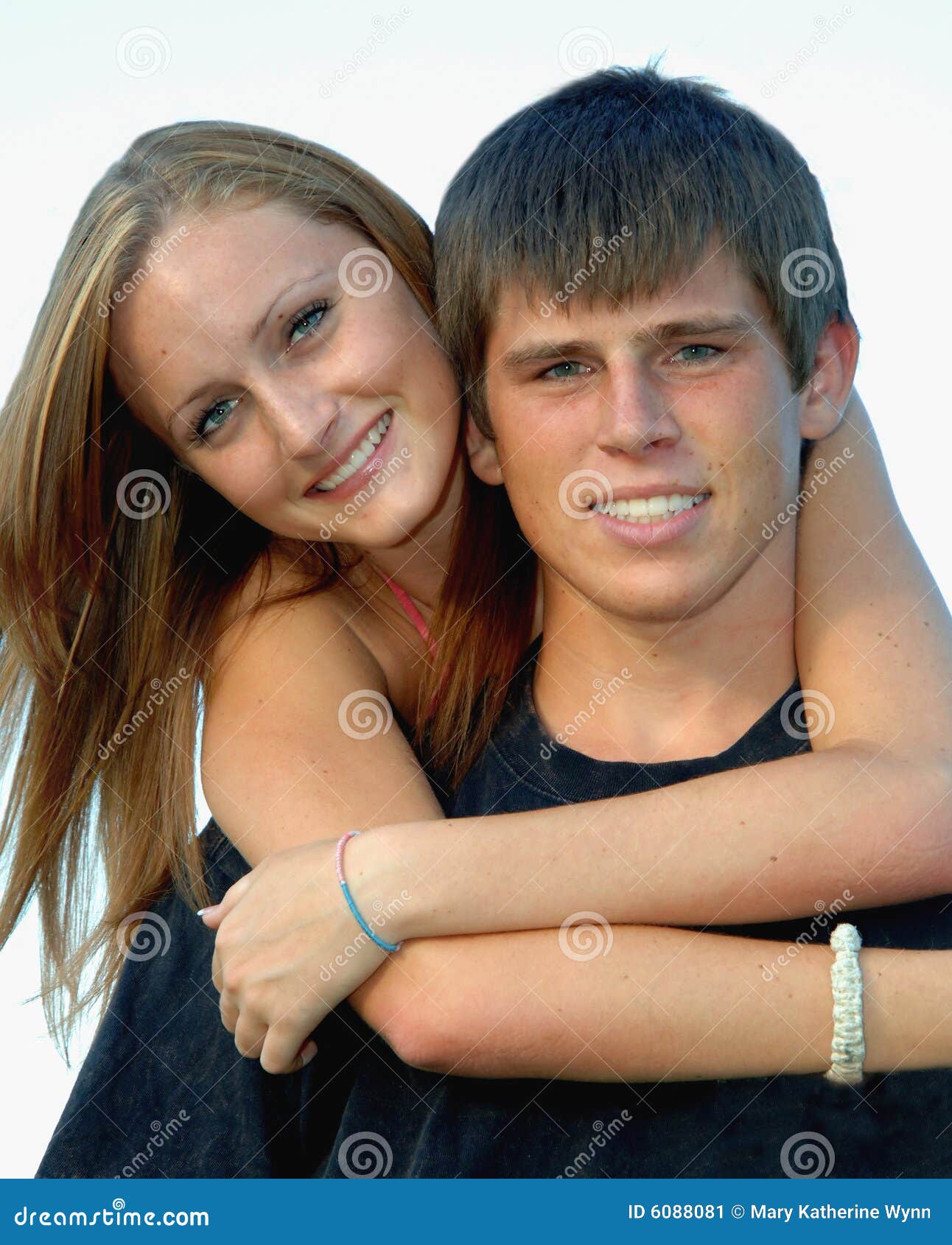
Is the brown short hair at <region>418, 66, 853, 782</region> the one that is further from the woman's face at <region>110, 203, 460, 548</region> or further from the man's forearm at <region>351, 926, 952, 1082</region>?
the man's forearm at <region>351, 926, 952, 1082</region>

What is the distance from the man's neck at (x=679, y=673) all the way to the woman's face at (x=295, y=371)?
42 cm

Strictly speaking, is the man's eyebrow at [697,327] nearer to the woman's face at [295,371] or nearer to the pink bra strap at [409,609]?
the woman's face at [295,371]

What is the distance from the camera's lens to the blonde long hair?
2.83m

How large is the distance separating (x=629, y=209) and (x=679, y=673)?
2.43ft

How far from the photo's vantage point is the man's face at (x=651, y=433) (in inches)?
92.4

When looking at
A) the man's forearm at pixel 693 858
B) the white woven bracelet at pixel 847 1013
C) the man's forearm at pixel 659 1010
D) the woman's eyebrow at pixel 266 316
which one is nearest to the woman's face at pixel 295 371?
the woman's eyebrow at pixel 266 316

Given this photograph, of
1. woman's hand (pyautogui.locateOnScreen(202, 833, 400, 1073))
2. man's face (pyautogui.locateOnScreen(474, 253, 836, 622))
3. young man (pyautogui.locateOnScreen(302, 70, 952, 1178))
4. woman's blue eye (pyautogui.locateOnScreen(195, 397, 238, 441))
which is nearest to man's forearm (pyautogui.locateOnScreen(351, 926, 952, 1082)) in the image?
young man (pyautogui.locateOnScreen(302, 70, 952, 1178))

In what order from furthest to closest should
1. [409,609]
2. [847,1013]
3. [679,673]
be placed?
1. [409,609]
2. [679,673]
3. [847,1013]

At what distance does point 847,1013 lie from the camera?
87.8 inches

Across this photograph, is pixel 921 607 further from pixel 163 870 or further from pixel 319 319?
pixel 163 870

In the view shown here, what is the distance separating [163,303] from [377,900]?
1091mm

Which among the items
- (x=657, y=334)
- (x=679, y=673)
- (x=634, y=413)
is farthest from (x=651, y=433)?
(x=679, y=673)

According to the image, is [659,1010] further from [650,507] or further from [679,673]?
[650,507]

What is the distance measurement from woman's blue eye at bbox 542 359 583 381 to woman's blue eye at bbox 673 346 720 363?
150mm
